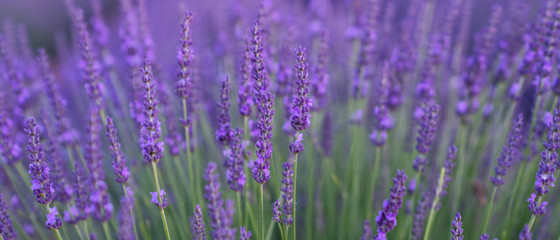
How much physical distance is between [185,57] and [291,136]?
67cm

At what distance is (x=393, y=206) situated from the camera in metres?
1.35

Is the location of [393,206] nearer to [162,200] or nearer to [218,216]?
[218,216]

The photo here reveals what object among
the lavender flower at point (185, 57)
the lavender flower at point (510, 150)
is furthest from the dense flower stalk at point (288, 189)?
the lavender flower at point (510, 150)

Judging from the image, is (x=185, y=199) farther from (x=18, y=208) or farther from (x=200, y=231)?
(x=200, y=231)

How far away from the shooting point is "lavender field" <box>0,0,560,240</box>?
1.46m

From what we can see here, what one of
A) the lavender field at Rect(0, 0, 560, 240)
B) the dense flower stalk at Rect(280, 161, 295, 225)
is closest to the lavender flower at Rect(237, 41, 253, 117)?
the lavender field at Rect(0, 0, 560, 240)

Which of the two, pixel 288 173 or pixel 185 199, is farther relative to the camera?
pixel 185 199

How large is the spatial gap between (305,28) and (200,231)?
99.9 inches

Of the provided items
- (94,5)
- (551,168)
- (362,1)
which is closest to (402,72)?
(362,1)

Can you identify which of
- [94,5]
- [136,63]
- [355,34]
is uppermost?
[94,5]

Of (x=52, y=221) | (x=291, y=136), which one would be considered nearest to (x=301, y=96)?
(x=291, y=136)

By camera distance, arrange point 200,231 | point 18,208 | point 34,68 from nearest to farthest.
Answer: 1. point 200,231
2. point 18,208
3. point 34,68

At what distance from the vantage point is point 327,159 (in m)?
2.56

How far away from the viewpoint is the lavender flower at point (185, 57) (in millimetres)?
1535
